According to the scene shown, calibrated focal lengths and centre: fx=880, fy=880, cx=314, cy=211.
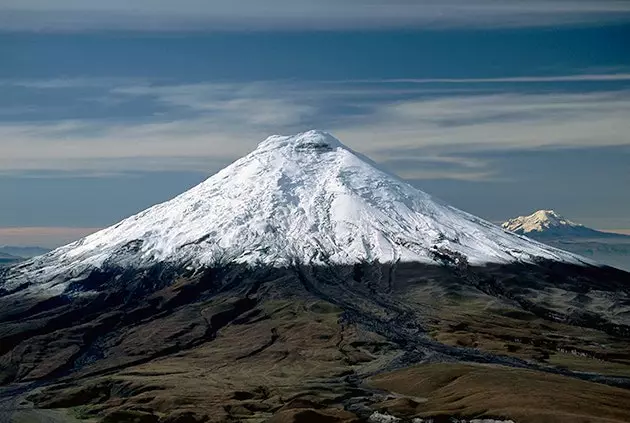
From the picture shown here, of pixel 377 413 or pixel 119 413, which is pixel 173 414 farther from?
pixel 377 413

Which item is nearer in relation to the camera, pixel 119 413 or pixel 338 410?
pixel 338 410

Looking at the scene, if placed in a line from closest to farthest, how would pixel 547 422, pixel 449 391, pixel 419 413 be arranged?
1. pixel 547 422
2. pixel 419 413
3. pixel 449 391

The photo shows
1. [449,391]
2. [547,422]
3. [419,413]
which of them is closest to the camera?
[547,422]

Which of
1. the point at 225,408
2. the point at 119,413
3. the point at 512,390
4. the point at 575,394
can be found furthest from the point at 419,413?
the point at 119,413

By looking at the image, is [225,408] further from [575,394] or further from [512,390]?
[575,394]

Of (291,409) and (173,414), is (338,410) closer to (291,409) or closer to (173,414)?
(291,409)

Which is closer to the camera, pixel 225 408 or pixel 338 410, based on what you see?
pixel 338 410

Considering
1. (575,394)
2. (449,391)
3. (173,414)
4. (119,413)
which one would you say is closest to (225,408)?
(173,414)
